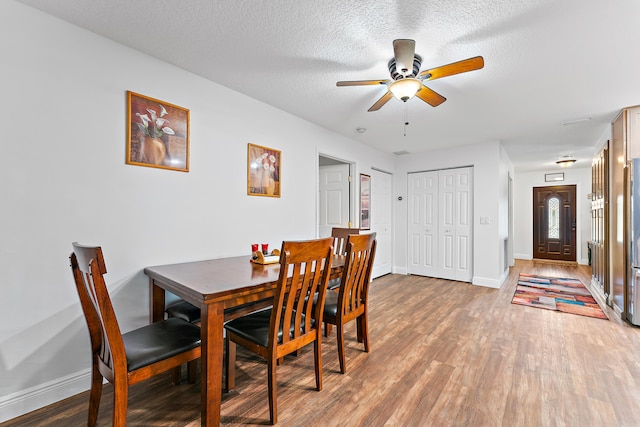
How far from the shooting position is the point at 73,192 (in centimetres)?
184

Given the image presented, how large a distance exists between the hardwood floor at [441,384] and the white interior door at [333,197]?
6.35ft

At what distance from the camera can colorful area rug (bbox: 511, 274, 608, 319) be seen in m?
3.53

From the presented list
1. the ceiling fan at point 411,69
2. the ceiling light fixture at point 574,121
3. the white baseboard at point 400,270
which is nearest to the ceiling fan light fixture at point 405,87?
the ceiling fan at point 411,69

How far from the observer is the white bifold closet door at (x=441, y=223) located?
16.0ft

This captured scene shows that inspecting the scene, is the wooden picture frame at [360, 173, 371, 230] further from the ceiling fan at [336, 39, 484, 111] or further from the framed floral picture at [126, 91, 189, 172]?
the framed floral picture at [126, 91, 189, 172]

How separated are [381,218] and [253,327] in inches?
154

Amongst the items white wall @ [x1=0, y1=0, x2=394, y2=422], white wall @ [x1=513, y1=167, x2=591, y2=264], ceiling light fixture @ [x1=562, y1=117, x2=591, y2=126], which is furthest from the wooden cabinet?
white wall @ [x1=0, y1=0, x2=394, y2=422]

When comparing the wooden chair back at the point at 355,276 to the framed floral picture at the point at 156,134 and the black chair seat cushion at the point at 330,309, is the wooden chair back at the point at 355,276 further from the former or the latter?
the framed floral picture at the point at 156,134

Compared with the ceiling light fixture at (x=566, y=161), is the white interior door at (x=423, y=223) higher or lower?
lower

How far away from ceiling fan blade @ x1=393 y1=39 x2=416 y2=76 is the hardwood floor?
2215mm

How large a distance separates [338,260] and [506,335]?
1.84 m

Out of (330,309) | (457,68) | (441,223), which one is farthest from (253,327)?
(441,223)

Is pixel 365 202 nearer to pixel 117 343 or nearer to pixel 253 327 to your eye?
pixel 253 327

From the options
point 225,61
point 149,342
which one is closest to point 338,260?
point 149,342
